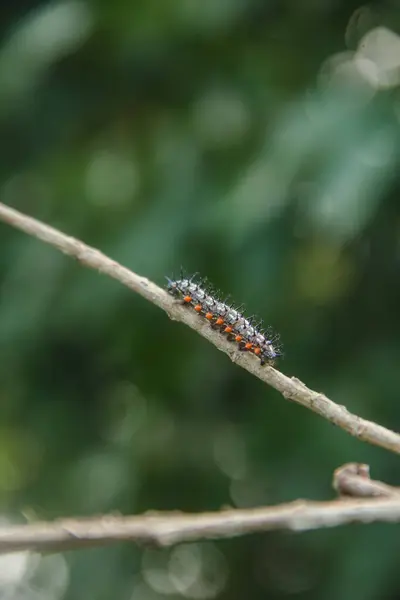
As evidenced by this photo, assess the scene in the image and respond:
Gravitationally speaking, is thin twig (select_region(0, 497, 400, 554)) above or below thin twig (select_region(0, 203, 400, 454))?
below

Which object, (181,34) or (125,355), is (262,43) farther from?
(125,355)

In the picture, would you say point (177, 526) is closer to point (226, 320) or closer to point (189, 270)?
point (226, 320)

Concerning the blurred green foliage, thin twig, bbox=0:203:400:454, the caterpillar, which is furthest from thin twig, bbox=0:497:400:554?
the blurred green foliage

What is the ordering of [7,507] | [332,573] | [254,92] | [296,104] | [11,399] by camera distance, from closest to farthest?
[296,104]
[332,573]
[254,92]
[11,399]
[7,507]

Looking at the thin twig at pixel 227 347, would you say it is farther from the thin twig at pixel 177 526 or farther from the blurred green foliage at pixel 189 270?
the blurred green foliage at pixel 189 270

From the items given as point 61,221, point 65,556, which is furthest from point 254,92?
point 65,556

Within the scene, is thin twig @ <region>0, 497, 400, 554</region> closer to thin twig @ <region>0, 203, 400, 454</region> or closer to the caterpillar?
thin twig @ <region>0, 203, 400, 454</region>

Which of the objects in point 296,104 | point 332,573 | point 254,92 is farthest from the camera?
point 254,92

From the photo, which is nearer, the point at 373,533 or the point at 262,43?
the point at 373,533
